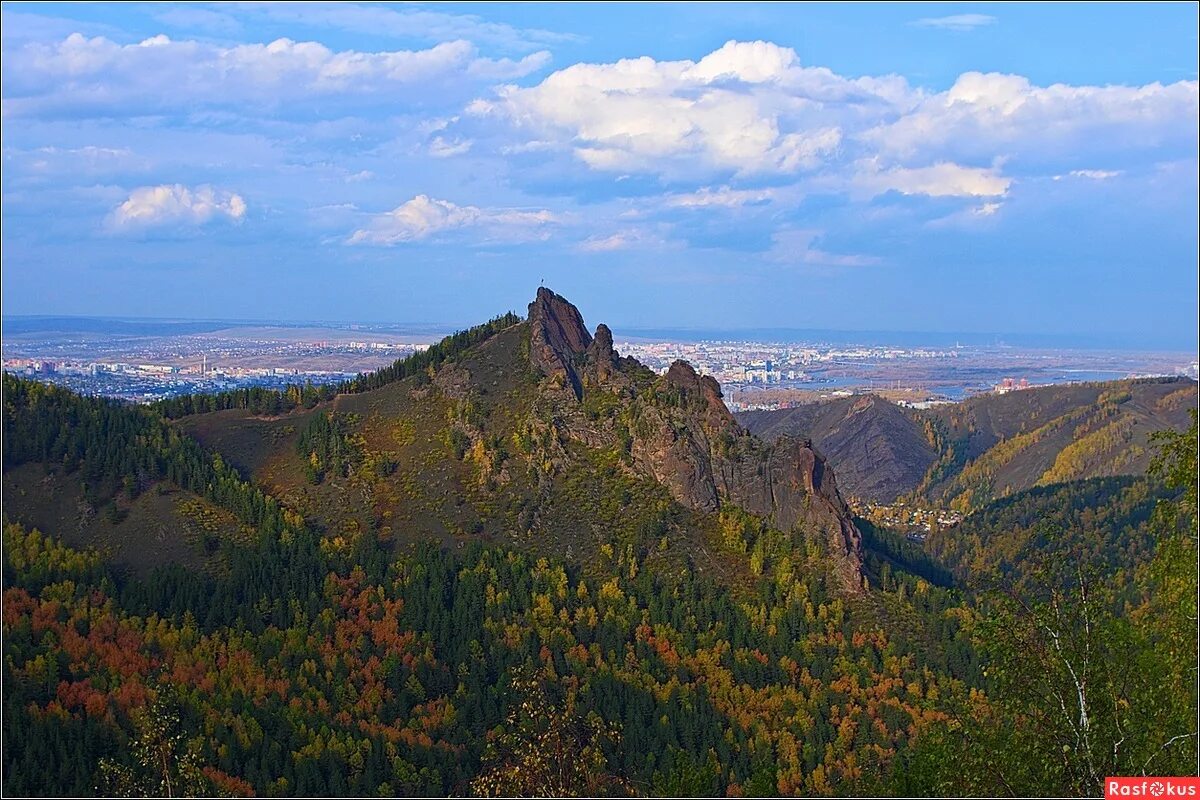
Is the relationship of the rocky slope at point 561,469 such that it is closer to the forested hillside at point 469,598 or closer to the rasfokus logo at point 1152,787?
the forested hillside at point 469,598

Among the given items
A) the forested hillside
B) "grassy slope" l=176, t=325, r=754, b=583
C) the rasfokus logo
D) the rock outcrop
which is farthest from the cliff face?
the rasfokus logo

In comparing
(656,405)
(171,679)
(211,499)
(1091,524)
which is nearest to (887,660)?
(656,405)

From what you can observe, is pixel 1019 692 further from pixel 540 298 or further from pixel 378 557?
pixel 540 298

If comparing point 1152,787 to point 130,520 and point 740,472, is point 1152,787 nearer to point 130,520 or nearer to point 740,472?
point 740,472

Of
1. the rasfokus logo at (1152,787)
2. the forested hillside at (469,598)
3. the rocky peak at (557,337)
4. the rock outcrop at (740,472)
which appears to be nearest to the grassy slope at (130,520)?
the forested hillside at (469,598)

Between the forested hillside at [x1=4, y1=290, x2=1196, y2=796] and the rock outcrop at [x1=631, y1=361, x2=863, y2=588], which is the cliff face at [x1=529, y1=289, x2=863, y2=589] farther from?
the forested hillside at [x1=4, y1=290, x2=1196, y2=796]

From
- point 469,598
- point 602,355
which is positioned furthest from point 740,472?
point 469,598

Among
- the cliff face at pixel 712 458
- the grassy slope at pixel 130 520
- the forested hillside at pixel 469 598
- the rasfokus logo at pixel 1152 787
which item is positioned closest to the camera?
the rasfokus logo at pixel 1152 787
